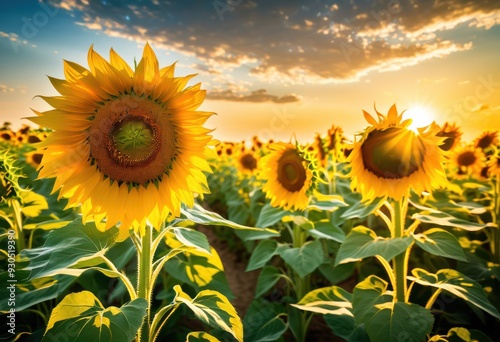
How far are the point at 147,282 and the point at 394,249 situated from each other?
4.87 feet

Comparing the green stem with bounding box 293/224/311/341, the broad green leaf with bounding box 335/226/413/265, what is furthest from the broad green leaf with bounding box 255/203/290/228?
the broad green leaf with bounding box 335/226/413/265

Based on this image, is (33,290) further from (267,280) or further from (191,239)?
→ (267,280)

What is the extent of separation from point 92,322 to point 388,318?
1.63 metres

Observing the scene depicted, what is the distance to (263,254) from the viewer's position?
3725 millimetres

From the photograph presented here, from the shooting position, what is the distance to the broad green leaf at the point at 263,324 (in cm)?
317

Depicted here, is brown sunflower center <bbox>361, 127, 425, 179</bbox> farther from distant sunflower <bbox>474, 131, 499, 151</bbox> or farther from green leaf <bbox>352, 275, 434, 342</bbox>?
distant sunflower <bbox>474, 131, 499, 151</bbox>

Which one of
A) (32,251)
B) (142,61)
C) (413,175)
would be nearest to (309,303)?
(413,175)

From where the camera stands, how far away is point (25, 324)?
115 inches

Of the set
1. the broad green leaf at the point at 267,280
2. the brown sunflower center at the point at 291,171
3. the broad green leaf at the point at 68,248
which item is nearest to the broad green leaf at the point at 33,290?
the broad green leaf at the point at 68,248

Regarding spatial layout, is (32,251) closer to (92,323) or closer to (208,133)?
(92,323)

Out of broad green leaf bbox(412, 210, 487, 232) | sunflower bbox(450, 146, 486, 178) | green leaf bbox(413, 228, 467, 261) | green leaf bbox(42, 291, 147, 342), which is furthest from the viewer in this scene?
sunflower bbox(450, 146, 486, 178)

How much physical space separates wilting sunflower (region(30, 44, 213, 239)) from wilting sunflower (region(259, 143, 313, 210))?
190cm

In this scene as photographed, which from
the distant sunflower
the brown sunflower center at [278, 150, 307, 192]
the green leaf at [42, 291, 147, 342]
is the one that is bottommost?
the green leaf at [42, 291, 147, 342]

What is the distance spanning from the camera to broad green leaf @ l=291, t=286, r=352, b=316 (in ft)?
8.45
